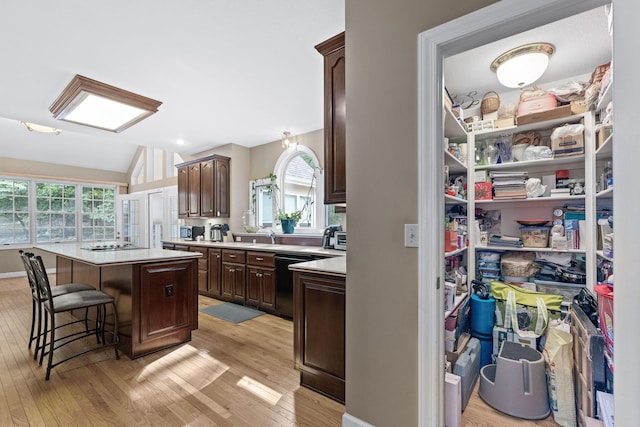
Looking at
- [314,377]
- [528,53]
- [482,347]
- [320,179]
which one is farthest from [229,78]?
[482,347]

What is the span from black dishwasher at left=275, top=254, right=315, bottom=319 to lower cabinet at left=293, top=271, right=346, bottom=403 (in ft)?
4.33

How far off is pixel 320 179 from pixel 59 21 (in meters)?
3.05

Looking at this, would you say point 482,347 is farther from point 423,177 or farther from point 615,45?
point 615,45

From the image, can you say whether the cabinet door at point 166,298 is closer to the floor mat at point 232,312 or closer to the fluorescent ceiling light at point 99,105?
the floor mat at point 232,312

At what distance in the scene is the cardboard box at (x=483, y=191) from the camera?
257 centimetres

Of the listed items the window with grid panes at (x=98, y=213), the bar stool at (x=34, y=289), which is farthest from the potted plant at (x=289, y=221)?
the window with grid panes at (x=98, y=213)

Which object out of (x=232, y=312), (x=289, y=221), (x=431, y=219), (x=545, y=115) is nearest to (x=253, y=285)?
(x=232, y=312)

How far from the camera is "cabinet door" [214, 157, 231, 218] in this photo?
16.4 feet

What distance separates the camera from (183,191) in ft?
18.6

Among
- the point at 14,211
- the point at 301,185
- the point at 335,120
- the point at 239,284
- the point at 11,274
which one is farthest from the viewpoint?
A: the point at 14,211

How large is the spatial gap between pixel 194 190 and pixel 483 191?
484cm

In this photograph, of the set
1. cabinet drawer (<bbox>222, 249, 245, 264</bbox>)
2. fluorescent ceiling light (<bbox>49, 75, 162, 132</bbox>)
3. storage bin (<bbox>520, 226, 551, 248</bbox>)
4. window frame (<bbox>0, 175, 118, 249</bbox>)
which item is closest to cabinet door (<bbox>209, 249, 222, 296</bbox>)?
cabinet drawer (<bbox>222, 249, 245, 264</bbox>)

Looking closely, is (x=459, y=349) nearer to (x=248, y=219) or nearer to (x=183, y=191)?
(x=248, y=219)

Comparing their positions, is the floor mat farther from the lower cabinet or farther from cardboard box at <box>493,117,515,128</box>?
cardboard box at <box>493,117,515,128</box>
